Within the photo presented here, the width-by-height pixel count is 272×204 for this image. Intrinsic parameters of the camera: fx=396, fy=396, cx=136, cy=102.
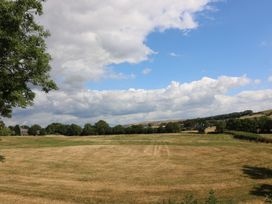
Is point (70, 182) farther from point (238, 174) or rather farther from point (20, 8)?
point (20, 8)

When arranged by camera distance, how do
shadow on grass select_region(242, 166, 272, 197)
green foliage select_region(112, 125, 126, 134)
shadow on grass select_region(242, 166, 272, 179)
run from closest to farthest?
shadow on grass select_region(242, 166, 272, 197), shadow on grass select_region(242, 166, 272, 179), green foliage select_region(112, 125, 126, 134)

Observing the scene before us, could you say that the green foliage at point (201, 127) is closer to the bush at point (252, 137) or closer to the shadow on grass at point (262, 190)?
the bush at point (252, 137)

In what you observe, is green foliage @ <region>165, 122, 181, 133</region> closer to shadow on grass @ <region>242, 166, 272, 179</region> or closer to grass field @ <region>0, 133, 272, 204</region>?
grass field @ <region>0, 133, 272, 204</region>

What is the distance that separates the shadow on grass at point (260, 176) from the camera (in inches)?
1434

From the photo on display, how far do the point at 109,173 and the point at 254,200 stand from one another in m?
20.4

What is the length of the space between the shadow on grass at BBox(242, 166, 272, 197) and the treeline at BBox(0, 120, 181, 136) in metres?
82.0

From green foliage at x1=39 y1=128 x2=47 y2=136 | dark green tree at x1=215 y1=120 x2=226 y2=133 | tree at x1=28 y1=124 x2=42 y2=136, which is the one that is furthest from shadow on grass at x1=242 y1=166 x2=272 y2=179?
tree at x1=28 y1=124 x2=42 y2=136

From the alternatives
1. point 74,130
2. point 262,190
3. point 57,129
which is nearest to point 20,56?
point 262,190

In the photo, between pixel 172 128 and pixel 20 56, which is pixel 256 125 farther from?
pixel 20 56

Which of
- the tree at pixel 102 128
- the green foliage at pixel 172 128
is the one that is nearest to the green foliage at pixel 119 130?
the tree at pixel 102 128

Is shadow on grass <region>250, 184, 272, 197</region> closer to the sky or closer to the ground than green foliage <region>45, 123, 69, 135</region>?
closer to the ground

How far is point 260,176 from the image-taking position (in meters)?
45.5

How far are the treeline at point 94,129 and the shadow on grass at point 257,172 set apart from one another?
81.3 m

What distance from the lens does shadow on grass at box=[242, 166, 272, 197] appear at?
36.4 meters
